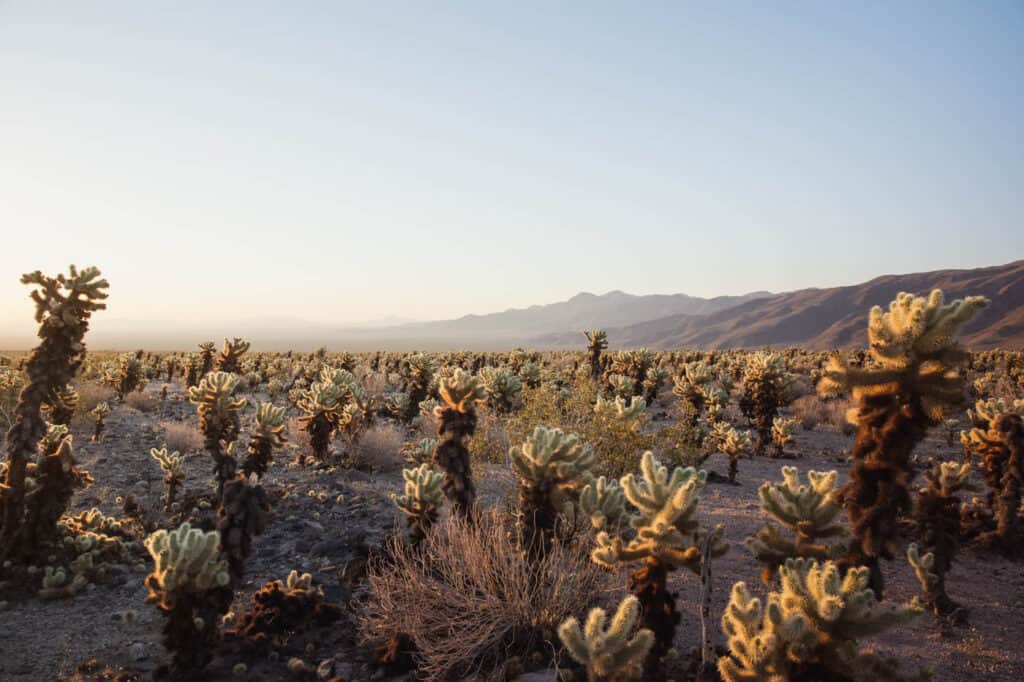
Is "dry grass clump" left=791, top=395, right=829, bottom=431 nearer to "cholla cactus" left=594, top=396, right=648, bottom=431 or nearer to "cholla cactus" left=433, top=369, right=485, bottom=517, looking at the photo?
"cholla cactus" left=594, top=396, right=648, bottom=431

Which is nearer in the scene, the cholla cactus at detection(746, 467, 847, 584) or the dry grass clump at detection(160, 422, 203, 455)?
the cholla cactus at detection(746, 467, 847, 584)

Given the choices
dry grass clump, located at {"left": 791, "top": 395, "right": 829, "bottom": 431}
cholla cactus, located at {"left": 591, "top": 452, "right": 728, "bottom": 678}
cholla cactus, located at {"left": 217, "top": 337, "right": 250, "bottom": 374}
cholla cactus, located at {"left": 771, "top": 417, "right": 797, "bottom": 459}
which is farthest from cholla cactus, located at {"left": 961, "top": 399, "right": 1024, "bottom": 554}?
cholla cactus, located at {"left": 217, "top": 337, "right": 250, "bottom": 374}

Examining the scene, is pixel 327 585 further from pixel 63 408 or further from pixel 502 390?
pixel 502 390

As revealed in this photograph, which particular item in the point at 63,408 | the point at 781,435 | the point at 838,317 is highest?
the point at 838,317

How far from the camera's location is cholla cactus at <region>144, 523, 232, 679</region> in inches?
181

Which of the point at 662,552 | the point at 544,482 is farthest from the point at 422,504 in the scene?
the point at 662,552

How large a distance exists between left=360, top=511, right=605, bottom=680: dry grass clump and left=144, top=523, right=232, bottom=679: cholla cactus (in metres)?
1.24

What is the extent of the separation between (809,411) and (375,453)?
12.8m

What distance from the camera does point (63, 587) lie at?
5.96m

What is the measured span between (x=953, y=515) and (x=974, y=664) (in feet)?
5.30

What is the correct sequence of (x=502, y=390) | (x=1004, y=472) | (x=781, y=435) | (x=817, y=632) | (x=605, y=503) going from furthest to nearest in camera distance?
(x=502, y=390) → (x=781, y=435) → (x=1004, y=472) → (x=605, y=503) → (x=817, y=632)

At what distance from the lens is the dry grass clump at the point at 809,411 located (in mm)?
16594

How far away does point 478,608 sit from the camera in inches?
192

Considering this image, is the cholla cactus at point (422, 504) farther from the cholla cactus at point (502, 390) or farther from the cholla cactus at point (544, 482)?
the cholla cactus at point (502, 390)
